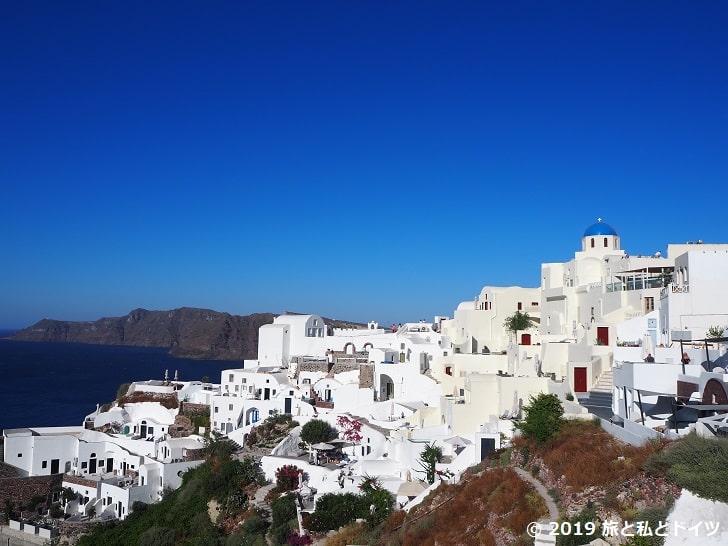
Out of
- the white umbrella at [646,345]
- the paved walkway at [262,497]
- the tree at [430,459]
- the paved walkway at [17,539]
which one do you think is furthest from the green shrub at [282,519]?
the white umbrella at [646,345]

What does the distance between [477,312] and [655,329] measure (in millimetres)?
12349

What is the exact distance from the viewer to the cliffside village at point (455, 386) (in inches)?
755

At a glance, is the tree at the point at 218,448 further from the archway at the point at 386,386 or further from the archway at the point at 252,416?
the archway at the point at 386,386

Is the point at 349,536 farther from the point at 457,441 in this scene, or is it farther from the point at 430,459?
the point at 457,441

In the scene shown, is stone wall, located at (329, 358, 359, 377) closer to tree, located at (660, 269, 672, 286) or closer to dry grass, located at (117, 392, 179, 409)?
dry grass, located at (117, 392, 179, 409)

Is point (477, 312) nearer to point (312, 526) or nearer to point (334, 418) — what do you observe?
point (334, 418)

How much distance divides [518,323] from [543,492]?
2039 cm

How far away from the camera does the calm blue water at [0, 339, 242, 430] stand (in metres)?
61.6

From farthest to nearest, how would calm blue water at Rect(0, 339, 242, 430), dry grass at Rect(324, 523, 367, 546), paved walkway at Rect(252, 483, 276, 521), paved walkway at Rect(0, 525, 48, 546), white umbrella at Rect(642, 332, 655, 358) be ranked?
calm blue water at Rect(0, 339, 242, 430)
paved walkway at Rect(0, 525, 48, 546)
paved walkway at Rect(252, 483, 276, 521)
white umbrella at Rect(642, 332, 655, 358)
dry grass at Rect(324, 523, 367, 546)

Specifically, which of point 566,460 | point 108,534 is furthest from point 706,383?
point 108,534

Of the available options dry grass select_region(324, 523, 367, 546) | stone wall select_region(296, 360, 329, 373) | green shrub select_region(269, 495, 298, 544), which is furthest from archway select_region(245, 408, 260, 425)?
dry grass select_region(324, 523, 367, 546)

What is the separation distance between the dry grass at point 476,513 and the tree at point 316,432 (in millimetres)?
9990

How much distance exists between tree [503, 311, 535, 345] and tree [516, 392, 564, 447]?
14.8m

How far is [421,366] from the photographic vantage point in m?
33.3
